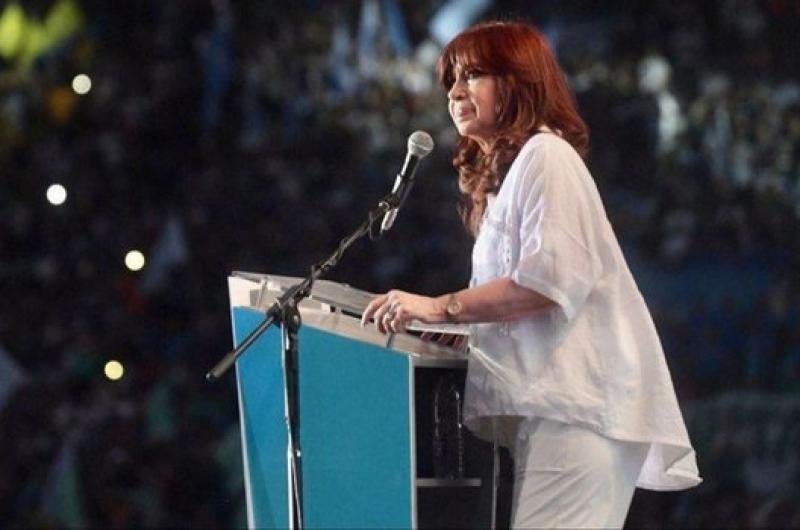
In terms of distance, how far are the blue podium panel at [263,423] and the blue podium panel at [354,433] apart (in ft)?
0.31

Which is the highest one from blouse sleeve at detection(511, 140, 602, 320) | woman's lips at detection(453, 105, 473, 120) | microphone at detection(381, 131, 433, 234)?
woman's lips at detection(453, 105, 473, 120)

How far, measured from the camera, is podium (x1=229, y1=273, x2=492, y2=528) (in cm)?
189

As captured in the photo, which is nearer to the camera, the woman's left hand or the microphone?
the woman's left hand

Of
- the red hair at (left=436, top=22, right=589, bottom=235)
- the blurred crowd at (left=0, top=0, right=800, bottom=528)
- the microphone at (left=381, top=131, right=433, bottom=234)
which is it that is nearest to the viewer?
the red hair at (left=436, top=22, right=589, bottom=235)

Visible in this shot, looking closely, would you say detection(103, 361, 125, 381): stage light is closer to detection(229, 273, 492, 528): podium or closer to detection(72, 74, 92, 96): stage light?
detection(72, 74, 92, 96): stage light

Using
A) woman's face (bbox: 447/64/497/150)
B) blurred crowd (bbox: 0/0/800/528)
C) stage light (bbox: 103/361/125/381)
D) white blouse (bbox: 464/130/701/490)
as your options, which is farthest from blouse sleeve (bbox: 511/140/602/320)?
stage light (bbox: 103/361/125/381)

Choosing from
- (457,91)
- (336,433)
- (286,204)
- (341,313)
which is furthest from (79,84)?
(336,433)

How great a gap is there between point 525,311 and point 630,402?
19 centimetres

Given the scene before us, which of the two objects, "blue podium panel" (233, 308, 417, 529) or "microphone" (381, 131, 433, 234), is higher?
"microphone" (381, 131, 433, 234)

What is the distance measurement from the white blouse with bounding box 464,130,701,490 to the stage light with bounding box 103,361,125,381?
220 centimetres

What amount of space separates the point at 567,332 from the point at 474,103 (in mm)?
366

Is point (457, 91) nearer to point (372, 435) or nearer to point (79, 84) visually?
point (372, 435)

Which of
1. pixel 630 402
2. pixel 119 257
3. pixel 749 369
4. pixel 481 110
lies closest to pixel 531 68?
pixel 481 110

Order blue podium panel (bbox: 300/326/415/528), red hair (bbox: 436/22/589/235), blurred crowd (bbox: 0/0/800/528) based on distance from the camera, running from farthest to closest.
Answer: blurred crowd (bbox: 0/0/800/528) → red hair (bbox: 436/22/589/235) → blue podium panel (bbox: 300/326/415/528)
